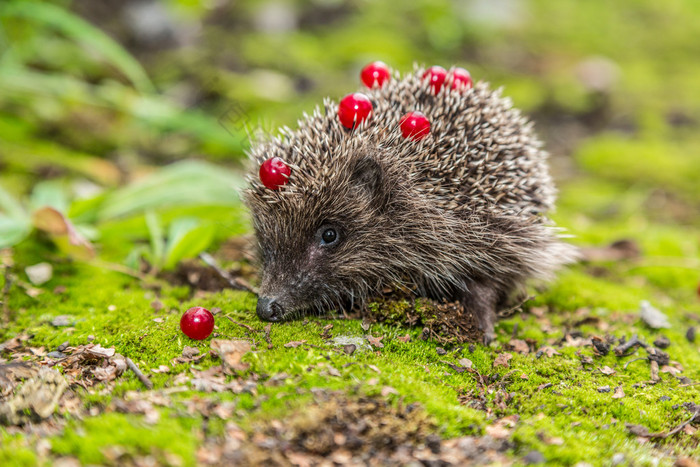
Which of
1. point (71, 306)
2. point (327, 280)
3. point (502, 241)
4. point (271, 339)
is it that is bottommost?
point (71, 306)

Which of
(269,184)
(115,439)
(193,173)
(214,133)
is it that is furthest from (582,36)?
(115,439)

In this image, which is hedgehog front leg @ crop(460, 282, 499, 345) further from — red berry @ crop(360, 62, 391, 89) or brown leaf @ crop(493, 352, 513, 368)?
red berry @ crop(360, 62, 391, 89)

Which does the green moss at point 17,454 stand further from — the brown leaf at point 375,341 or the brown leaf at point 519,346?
the brown leaf at point 519,346

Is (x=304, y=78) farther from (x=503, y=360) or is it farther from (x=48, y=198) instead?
(x=503, y=360)

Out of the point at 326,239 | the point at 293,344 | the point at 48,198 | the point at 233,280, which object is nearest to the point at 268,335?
the point at 293,344

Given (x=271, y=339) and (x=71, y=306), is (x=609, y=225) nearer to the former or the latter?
(x=271, y=339)

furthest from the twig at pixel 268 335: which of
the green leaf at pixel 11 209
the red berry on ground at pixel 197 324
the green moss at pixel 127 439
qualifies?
the green leaf at pixel 11 209
